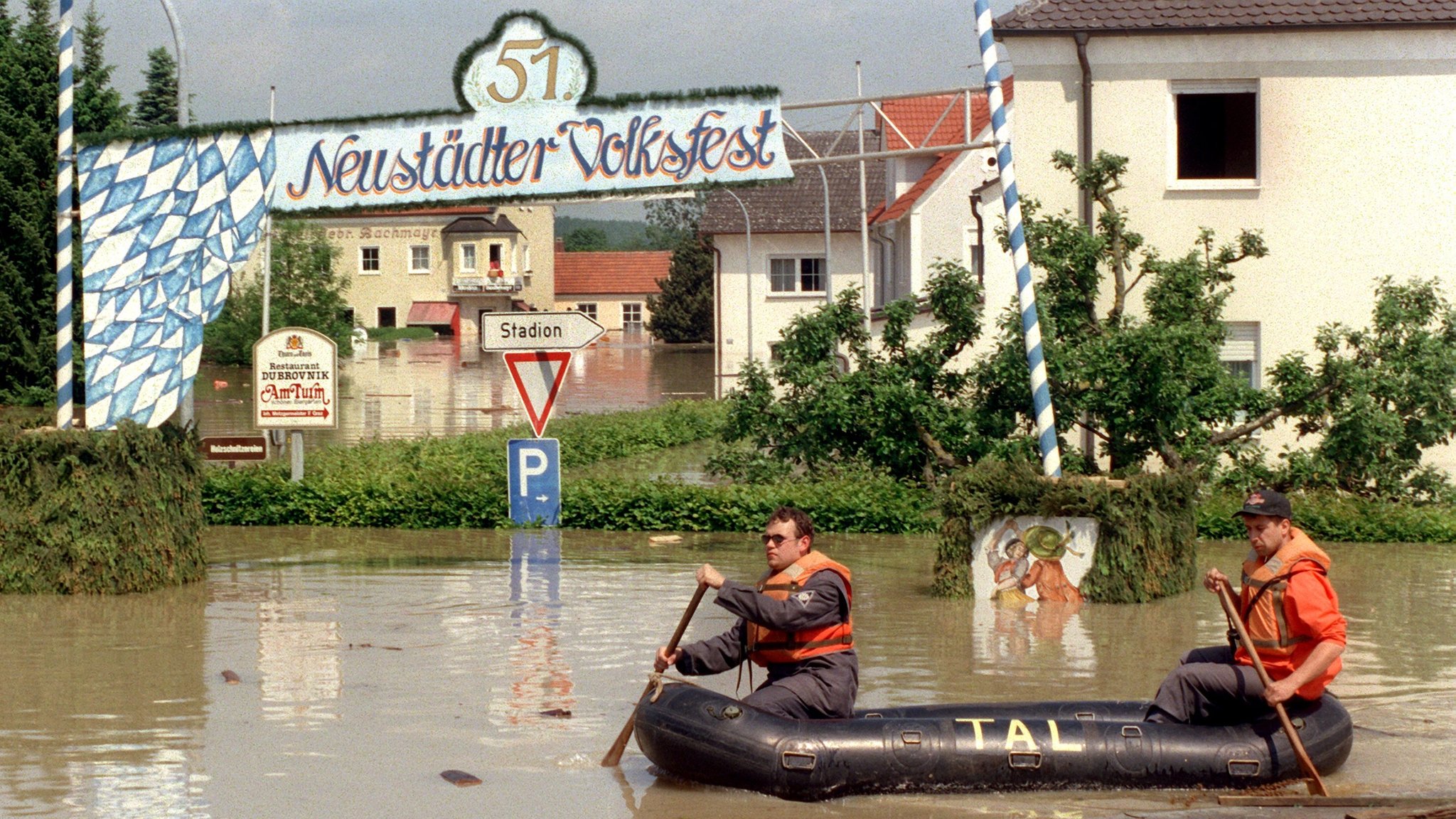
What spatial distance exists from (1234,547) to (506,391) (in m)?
34.3

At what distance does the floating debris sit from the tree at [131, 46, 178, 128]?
68485 mm

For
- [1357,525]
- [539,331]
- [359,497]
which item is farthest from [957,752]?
[359,497]

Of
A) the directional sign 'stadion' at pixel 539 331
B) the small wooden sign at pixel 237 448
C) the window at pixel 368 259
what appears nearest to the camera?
the directional sign 'stadion' at pixel 539 331

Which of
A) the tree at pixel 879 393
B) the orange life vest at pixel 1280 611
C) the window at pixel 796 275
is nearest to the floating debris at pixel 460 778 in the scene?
the orange life vest at pixel 1280 611

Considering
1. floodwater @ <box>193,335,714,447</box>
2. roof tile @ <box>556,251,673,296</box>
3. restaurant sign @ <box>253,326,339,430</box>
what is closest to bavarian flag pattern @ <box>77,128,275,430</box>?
restaurant sign @ <box>253,326,339,430</box>

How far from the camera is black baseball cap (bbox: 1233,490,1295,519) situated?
328 inches

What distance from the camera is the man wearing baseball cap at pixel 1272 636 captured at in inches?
320

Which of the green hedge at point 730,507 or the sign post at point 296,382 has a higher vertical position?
the sign post at point 296,382

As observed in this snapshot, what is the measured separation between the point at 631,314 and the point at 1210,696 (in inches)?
4106

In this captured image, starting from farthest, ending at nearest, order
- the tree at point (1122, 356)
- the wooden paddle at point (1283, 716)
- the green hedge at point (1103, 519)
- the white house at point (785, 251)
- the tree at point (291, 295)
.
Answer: the tree at point (291, 295), the white house at point (785, 251), the tree at point (1122, 356), the green hedge at point (1103, 519), the wooden paddle at point (1283, 716)

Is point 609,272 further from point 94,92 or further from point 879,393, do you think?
point 879,393

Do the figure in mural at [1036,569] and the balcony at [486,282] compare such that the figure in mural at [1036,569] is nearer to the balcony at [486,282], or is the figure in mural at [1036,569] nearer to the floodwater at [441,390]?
the floodwater at [441,390]

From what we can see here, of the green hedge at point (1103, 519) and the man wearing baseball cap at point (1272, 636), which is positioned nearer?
the man wearing baseball cap at point (1272, 636)

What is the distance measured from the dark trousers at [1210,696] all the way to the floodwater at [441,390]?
22214 millimetres
